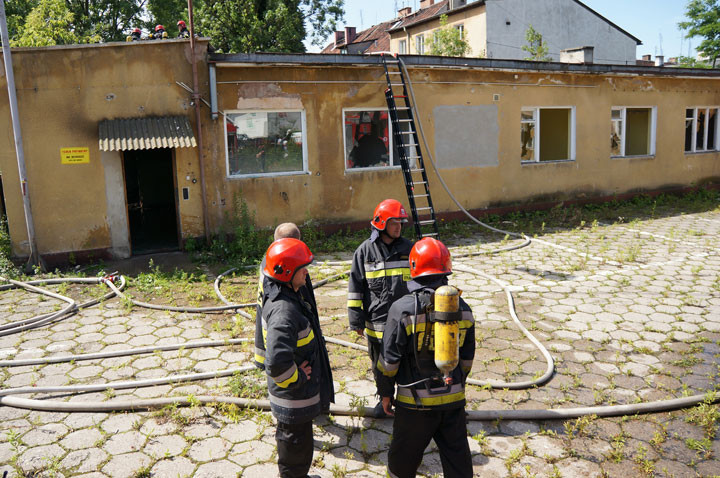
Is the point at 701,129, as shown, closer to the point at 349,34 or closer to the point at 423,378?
the point at 423,378

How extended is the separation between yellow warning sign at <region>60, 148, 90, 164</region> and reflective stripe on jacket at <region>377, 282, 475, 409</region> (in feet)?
25.9

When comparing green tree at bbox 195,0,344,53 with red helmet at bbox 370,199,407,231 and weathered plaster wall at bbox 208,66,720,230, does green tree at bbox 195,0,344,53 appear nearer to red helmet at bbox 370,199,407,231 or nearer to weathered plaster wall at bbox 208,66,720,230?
weathered plaster wall at bbox 208,66,720,230

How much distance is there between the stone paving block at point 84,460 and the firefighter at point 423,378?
210 centimetres

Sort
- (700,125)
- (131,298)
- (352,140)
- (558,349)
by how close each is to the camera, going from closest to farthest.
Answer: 1. (558,349)
2. (131,298)
3. (352,140)
4. (700,125)

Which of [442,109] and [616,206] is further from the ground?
[442,109]

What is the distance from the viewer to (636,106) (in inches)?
573

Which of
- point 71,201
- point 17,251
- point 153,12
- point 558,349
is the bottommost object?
point 558,349

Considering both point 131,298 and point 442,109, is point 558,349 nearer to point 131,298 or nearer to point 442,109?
point 131,298

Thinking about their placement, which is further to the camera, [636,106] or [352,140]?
[636,106]

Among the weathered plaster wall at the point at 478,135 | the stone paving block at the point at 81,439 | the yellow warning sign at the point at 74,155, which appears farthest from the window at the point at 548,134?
the stone paving block at the point at 81,439

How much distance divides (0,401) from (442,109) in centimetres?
968

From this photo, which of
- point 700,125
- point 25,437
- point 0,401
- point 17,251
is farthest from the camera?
point 700,125

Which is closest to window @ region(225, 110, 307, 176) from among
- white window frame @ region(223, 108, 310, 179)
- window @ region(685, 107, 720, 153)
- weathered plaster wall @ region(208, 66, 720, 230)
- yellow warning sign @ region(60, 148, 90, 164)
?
white window frame @ region(223, 108, 310, 179)

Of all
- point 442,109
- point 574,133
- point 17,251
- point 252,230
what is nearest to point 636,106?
point 574,133
